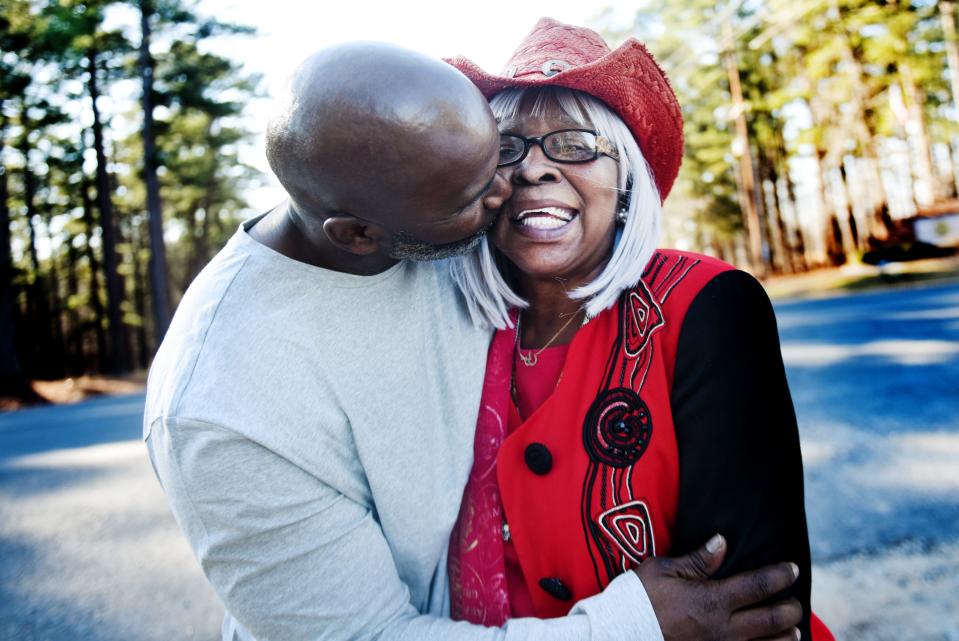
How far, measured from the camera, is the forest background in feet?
64.8

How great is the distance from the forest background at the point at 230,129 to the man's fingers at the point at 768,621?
16524mm

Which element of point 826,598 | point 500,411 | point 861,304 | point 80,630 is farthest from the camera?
point 861,304

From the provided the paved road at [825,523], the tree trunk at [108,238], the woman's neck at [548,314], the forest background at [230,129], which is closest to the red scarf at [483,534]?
the woman's neck at [548,314]

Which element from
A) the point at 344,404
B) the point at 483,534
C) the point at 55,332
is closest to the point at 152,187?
the point at 344,404

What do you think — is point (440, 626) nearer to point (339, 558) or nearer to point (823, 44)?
point (339, 558)

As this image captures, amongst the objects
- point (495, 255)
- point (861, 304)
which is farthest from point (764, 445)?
point (861, 304)

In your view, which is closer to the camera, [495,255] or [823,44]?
[495,255]

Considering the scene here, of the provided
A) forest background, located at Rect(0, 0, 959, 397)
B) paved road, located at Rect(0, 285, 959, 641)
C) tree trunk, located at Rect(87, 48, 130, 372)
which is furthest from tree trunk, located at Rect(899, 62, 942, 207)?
tree trunk, located at Rect(87, 48, 130, 372)

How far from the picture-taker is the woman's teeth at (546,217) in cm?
184

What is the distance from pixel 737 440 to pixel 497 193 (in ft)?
2.85

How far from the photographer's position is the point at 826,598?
268 cm

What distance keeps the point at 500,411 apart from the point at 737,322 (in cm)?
69

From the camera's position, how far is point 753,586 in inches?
57.3

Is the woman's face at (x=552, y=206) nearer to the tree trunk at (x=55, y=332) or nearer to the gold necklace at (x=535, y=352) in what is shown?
the gold necklace at (x=535, y=352)
